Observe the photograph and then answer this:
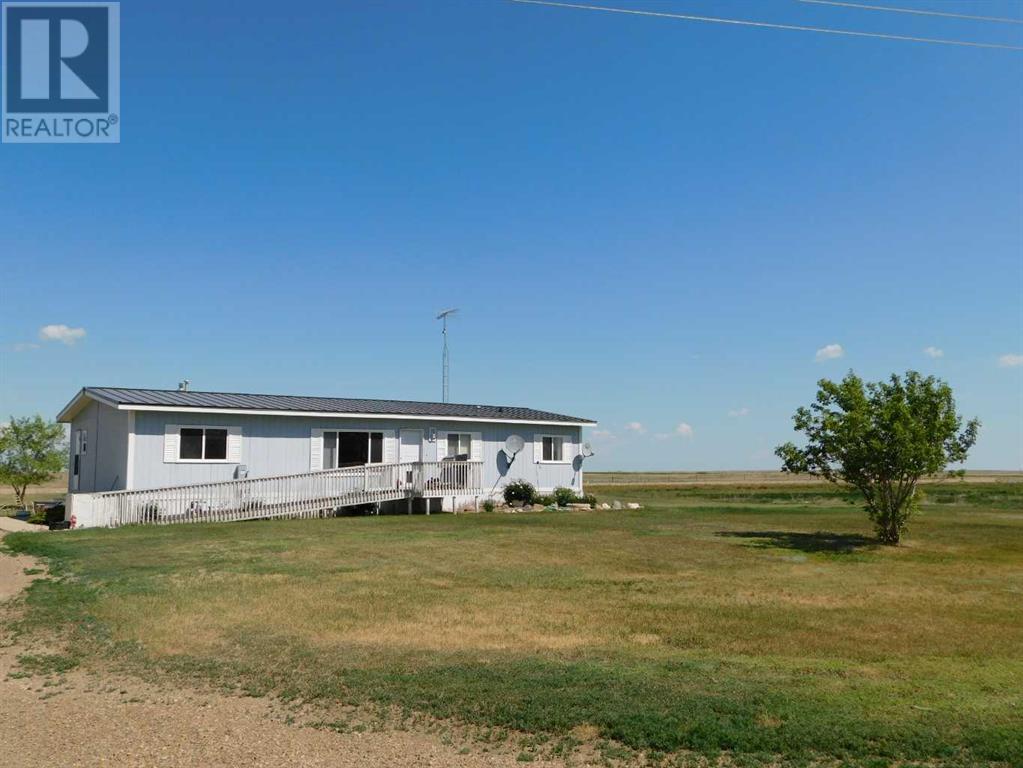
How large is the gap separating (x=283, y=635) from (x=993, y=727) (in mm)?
6230

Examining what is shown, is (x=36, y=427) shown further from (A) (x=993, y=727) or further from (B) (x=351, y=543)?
(A) (x=993, y=727)

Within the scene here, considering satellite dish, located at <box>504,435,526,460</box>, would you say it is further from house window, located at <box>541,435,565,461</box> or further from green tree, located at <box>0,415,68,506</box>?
green tree, located at <box>0,415,68,506</box>

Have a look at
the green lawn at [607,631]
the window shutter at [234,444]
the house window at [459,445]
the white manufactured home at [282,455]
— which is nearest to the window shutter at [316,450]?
the white manufactured home at [282,455]

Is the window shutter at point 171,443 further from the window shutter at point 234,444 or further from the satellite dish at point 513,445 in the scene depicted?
the satellite dish at point 513,445

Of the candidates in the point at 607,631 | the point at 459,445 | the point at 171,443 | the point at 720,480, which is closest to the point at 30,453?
the point at 171,443

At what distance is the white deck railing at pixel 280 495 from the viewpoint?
2017 centimetres

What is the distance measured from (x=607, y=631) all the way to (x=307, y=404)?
64.9 feet

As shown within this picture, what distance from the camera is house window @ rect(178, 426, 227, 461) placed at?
2311cm

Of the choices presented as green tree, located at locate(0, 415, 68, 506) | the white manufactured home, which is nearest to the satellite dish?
the white manufactured home

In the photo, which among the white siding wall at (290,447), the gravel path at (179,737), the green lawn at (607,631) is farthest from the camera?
the white siding wall at (290,447)

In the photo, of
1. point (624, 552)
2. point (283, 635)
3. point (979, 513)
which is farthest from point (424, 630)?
point (979, 513)

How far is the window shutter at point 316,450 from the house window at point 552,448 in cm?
868

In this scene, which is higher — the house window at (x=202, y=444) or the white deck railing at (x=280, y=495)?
the house window at (x=202, y=444)

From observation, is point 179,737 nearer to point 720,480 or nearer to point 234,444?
point 234,444
